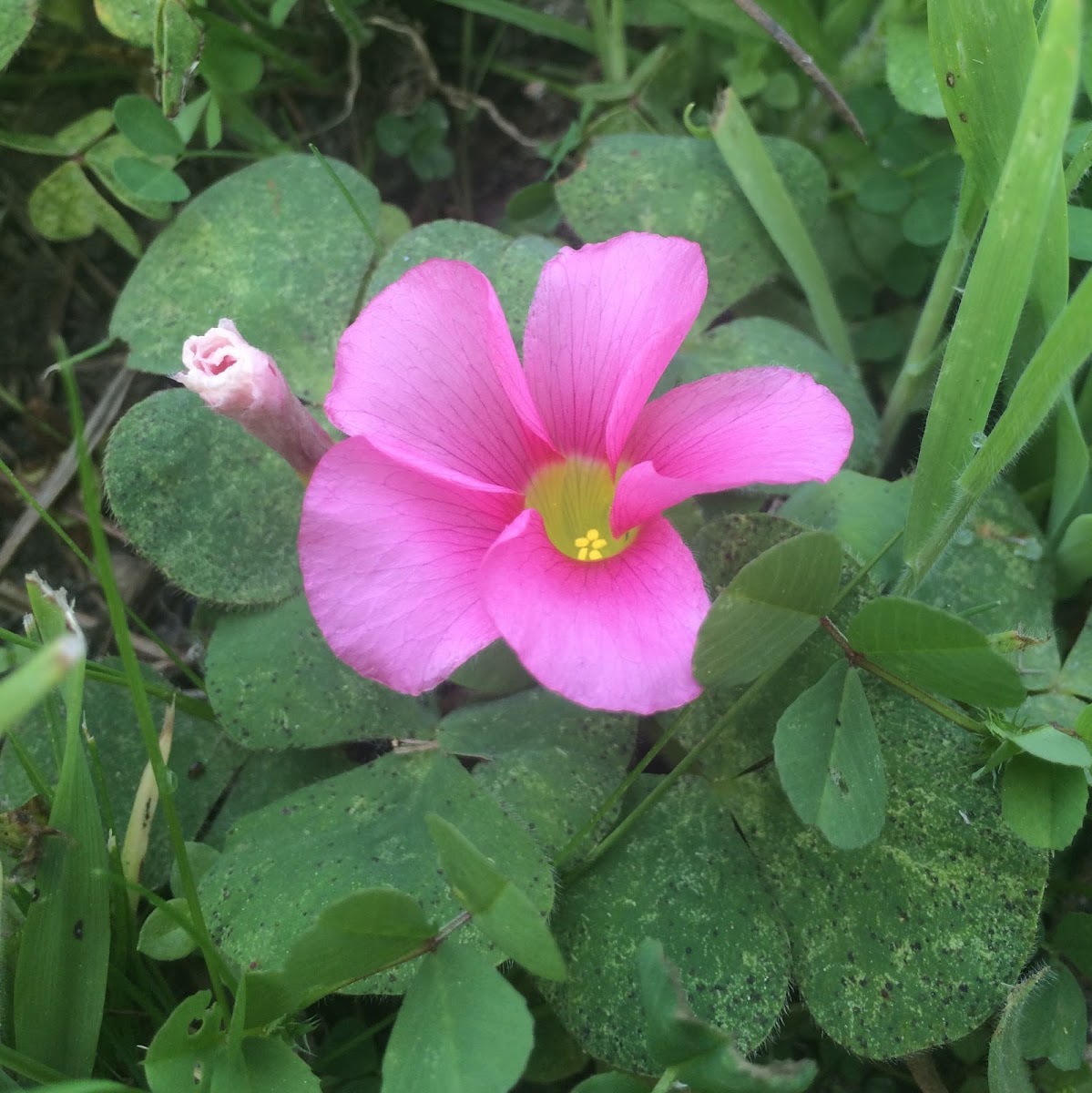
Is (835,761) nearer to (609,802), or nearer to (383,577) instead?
(609,802)

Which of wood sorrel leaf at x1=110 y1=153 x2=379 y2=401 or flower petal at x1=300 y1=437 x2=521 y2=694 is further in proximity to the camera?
wood sorrel leaf at x1=110 y1=153 x2=379 y2=401

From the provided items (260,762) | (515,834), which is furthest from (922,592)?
(260,762)

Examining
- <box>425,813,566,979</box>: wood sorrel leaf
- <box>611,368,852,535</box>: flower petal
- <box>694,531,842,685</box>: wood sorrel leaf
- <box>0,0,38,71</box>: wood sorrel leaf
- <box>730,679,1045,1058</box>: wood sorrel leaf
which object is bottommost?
<box>730,679,1045,1058</box>: wood sorrel leaf

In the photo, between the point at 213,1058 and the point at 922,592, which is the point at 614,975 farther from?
the point at 922,592

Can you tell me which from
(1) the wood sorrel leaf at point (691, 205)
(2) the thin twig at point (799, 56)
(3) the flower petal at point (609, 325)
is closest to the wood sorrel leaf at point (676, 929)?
(3) the flower petal at point (609, 325)

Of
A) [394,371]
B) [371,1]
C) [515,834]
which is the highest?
[371,1]

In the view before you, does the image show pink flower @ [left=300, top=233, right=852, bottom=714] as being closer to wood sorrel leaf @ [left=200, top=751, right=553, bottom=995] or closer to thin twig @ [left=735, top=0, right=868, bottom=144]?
wood sorrel leaf @ [left=200, top=751, right=553, bottom=995]

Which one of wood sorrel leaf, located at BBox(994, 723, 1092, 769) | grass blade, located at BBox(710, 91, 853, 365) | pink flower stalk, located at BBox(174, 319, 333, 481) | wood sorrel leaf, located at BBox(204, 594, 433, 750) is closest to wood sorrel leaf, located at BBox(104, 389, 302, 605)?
wood sorrel leaf, located at BBox(204, 594, 433, 750)
